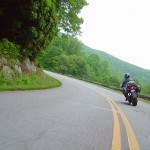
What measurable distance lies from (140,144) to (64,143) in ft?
5.35

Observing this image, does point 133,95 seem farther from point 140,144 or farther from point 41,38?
point 140,144

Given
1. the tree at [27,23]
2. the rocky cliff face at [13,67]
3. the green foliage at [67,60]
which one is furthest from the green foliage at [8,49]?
the green foliage at [67,60]

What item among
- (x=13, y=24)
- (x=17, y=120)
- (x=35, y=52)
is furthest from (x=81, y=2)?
(x=17, y=120)

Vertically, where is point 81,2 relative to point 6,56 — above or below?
above

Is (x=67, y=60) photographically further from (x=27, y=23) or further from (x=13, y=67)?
(x=13, y=67)

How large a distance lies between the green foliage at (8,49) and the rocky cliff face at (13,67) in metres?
0.27

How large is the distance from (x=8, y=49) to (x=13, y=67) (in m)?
1.04

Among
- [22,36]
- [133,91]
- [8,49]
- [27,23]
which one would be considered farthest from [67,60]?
[133,91]

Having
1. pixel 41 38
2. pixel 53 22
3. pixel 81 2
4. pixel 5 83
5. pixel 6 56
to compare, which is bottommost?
pixel 5 83

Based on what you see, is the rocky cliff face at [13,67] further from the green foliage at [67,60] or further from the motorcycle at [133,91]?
the green foliage at [67,60]

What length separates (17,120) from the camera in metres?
5.50

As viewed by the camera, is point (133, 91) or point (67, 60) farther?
point (67, 60)

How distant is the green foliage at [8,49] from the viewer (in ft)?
43.9

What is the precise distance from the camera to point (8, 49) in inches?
549
